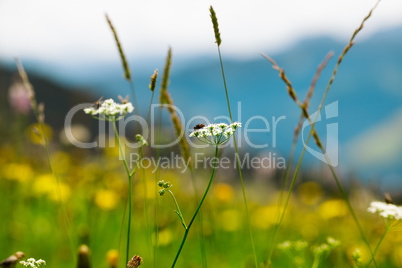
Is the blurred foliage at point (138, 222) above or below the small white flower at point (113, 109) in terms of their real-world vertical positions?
below

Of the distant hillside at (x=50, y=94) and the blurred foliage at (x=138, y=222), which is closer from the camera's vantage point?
the blurred foliage at (x=138, y=222)

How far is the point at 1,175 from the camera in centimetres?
420

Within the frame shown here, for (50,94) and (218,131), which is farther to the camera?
(50,94)

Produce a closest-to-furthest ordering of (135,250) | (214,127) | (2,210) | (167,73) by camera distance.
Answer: (214,127) < (167,73) < (135,250) < (2,210)

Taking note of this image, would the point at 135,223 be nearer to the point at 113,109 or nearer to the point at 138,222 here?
the point at 138,222

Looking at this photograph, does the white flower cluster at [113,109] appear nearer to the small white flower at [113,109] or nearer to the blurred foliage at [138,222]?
A: the small white flower at [113,109]

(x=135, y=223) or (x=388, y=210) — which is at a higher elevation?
(x=388, y=210)

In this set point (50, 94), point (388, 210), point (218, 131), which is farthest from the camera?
point (50, 94)

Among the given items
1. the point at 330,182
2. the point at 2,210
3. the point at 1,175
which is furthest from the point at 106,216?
the point at 330,182

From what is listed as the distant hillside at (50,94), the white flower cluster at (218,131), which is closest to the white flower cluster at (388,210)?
the white flower cluster at (218,131)

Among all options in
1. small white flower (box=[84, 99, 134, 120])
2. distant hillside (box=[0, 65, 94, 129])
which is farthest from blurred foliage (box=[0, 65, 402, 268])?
distant hillside (box=[0, 65, 94, 129])

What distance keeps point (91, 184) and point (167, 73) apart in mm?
1938

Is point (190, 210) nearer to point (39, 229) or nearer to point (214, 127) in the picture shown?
point (39, 229)

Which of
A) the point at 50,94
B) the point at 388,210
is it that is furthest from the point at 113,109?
the point at 50,94
